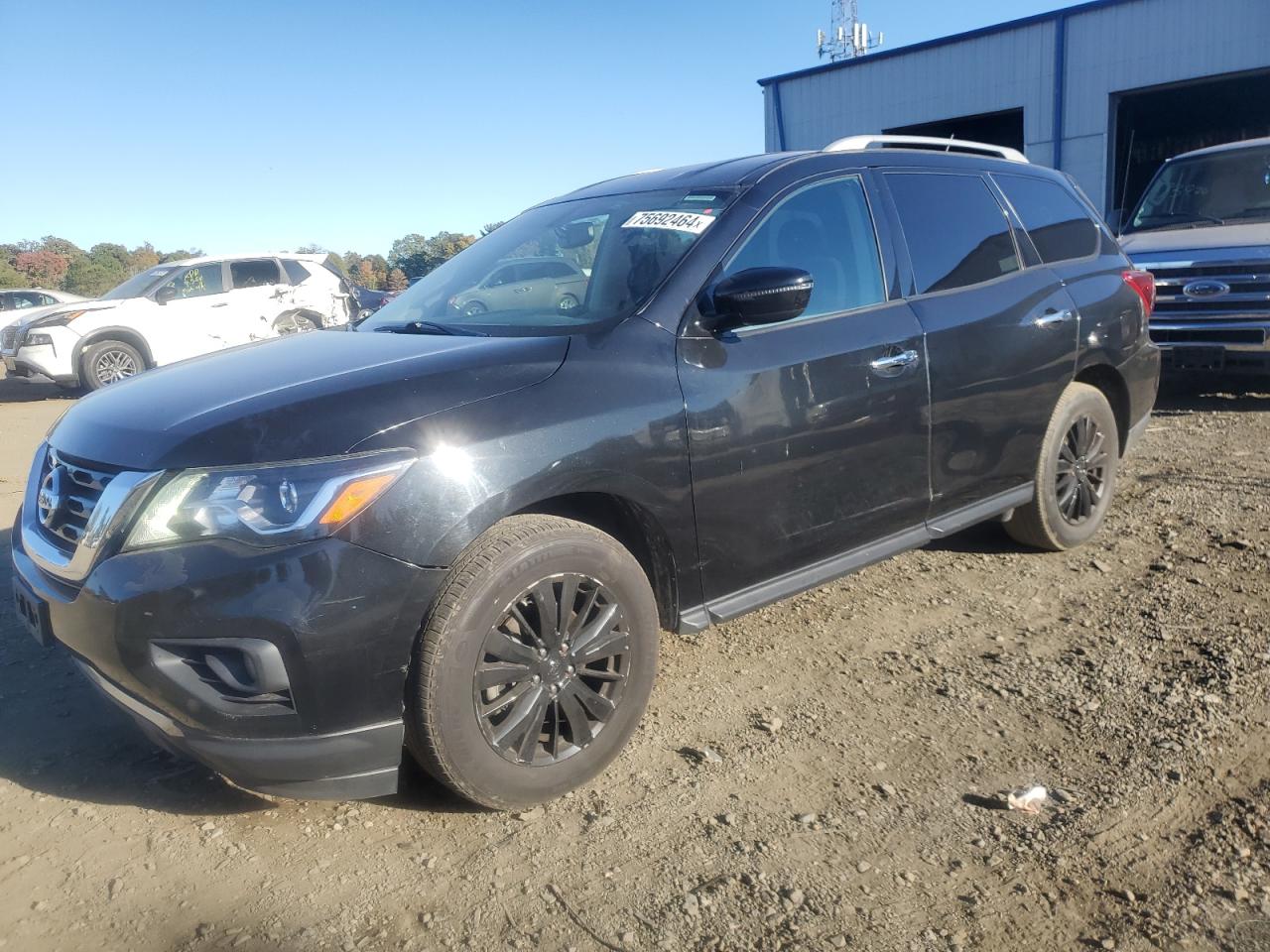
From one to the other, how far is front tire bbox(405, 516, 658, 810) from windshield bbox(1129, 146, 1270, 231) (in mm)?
7886

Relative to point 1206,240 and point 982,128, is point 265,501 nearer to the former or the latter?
point 1206,240

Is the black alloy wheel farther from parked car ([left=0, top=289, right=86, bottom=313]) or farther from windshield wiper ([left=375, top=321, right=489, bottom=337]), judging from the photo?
parked car ([left=0, top=289, right=86, bottom=313])

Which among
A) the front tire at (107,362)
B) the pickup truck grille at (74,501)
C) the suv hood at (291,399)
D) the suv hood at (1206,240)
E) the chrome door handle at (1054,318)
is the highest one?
the suv hood at (291,399)

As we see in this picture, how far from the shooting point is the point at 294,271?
1441 cm

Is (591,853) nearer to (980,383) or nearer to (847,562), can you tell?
(847,562)

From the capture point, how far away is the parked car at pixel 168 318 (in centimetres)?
1270

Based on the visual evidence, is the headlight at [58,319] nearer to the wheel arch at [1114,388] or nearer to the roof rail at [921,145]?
the roof rail at [921,145]

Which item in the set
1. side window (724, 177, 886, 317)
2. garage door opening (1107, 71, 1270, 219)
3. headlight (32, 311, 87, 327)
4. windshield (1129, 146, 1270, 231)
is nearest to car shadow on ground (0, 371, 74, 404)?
headlight (32, 311, 87, 327)

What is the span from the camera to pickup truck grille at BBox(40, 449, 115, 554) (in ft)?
8.36

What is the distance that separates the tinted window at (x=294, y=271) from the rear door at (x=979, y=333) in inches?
472

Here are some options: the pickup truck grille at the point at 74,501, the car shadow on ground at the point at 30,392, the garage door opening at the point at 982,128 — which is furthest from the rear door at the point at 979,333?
the garage door opening at the point at 982,128

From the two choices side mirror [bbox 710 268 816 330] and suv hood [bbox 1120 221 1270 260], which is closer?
side mirror [bbox 710 268 816 330]

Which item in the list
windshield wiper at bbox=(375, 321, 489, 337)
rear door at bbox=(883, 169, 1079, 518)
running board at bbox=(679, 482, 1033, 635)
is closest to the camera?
running board at bbox=(679, 482, 1033, 635)

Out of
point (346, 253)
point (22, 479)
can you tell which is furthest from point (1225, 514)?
point (346, 253)
